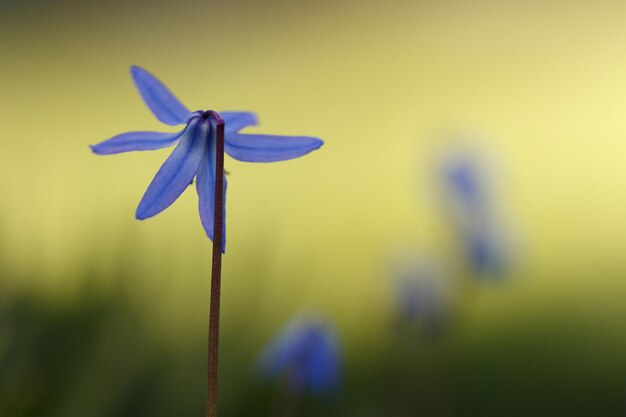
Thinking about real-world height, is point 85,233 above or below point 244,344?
above

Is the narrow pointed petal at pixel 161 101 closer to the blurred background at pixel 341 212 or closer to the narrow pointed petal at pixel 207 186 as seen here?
the narrow pointed petal at pixel 207 186

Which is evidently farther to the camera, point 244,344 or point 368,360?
point 368,360

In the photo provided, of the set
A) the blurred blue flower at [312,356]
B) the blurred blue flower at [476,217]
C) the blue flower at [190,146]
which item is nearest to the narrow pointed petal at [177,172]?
the blue flower at [190,146]

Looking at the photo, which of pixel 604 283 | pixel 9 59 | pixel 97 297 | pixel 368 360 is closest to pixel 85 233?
pixel 97 297

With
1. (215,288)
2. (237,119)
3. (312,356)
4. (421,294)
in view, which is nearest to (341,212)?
(421,294)

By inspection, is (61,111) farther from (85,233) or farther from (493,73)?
(85,233)

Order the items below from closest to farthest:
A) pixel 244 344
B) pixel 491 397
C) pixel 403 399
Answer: pixel 403 399 → pixel 244 344 → pixel 491 397
